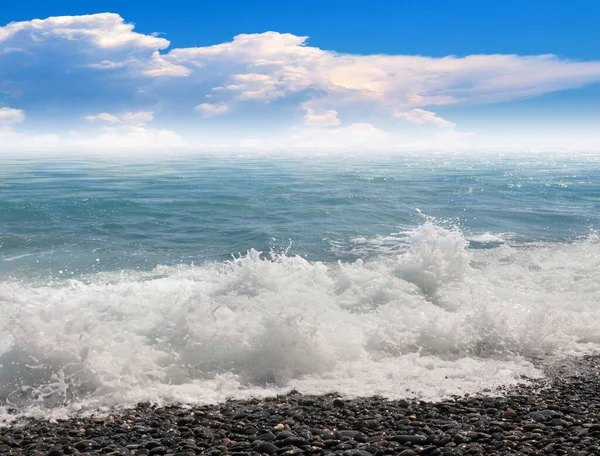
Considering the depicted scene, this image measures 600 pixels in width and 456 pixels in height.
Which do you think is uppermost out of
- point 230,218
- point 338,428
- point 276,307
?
point 230,218

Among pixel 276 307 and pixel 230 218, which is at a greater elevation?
pixel 230 218

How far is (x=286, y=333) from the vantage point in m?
9.09

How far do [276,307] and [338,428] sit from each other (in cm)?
534

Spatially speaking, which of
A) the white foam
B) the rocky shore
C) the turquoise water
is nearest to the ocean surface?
the white foam

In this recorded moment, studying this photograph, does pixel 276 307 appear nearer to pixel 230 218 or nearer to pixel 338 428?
pixel 338 428

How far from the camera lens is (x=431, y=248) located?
48.2 feet

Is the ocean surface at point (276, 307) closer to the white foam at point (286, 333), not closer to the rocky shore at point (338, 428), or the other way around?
the white foam at point (286, 333)

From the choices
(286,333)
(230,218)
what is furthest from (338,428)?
(230,218)

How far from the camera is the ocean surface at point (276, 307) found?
26.1 ft

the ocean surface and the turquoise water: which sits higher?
the turquoise water

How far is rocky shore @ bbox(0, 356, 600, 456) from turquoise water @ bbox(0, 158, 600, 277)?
33.1 feet

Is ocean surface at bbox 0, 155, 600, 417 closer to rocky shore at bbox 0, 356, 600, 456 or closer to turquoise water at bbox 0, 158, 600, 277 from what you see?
turquoise water at bbox 0, 158, 600, 277

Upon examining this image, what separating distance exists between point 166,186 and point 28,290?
101 feet

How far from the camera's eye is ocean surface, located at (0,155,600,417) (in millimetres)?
7945
